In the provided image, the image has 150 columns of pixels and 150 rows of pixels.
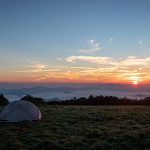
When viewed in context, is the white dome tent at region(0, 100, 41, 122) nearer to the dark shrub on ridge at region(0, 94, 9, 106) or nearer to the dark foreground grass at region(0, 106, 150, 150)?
the dark foreground grass at region(0, 106, 150, 150)

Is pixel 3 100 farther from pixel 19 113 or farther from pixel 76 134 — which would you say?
pixel 76 134

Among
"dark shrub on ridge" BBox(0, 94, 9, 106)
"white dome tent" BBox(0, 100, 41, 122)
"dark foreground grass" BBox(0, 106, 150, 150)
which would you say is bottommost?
"dark foreground grass" BBox(0, 106, 150, 150)

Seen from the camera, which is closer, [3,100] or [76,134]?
[76,134]

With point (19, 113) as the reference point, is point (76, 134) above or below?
below

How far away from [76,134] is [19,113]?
5.96 meters

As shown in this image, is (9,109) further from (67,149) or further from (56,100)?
(56,100)

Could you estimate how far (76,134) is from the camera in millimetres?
18188

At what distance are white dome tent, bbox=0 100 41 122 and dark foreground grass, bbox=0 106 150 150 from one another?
72 centimetres

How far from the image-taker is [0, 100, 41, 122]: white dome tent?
22663 millimetres

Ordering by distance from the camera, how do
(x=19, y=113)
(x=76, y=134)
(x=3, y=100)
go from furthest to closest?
1. (x=3, y=100)
2. (x=19, y=113)
3. (x=76, y=134)

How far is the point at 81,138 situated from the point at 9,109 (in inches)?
315

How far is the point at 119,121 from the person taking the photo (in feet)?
76.7

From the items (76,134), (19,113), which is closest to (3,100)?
(19,113)

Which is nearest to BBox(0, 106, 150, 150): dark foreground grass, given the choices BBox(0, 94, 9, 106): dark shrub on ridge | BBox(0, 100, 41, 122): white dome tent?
BBox(0, 100, 41, 122): white dome tent
